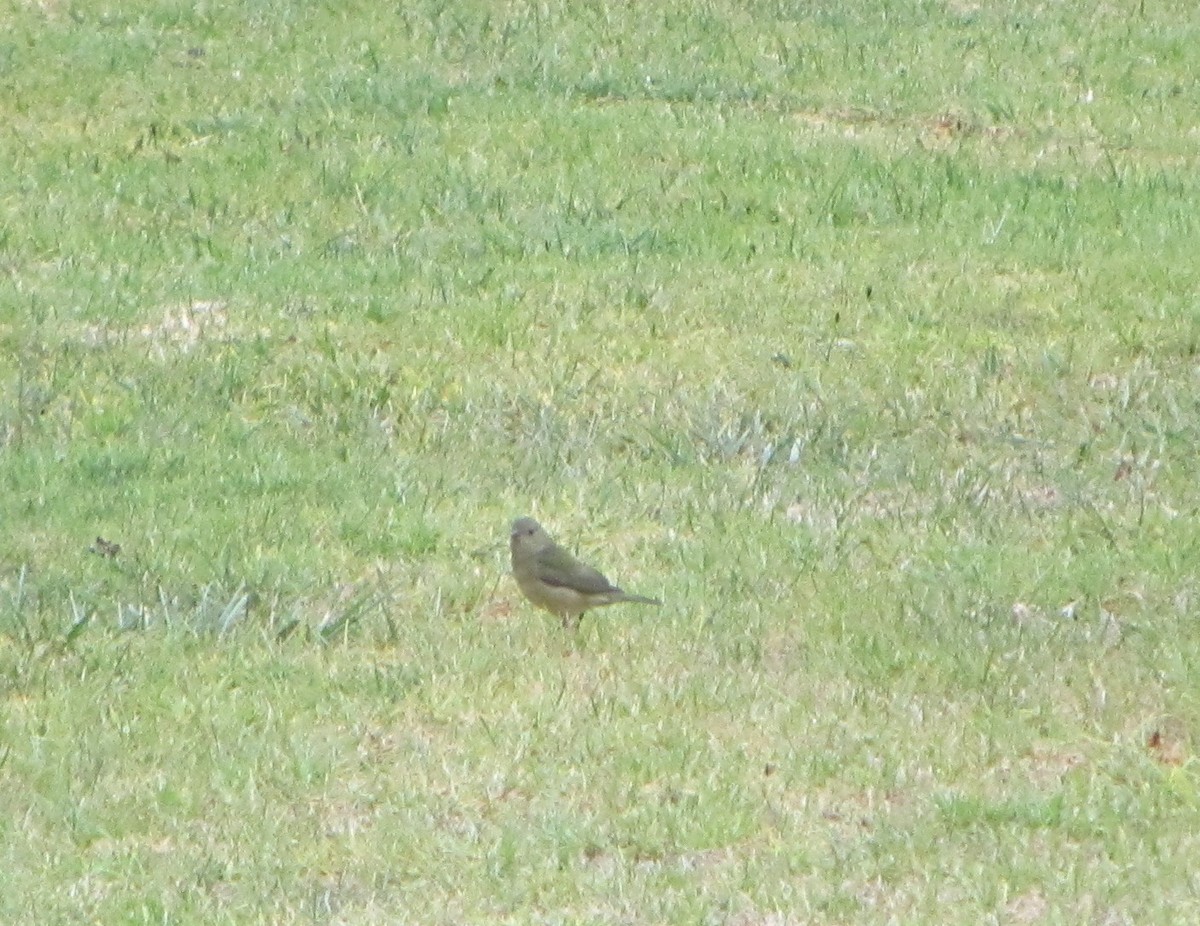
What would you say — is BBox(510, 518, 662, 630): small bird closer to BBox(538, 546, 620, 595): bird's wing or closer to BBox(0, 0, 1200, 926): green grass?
BBox(538, 546, 620, 595): bird's wing

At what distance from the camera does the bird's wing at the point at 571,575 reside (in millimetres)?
7980

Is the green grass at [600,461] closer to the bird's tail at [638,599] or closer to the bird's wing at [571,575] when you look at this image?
the bird's tail at [638,599]

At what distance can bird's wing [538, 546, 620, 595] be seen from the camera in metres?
7.98

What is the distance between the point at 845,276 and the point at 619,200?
1.59 metres

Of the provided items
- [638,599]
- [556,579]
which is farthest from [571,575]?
[638,599]

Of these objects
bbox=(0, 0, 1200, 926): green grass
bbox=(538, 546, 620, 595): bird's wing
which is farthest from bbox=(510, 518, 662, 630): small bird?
bbox=(0, 0, 1200, 926): green grass

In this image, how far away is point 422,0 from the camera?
1692 cm

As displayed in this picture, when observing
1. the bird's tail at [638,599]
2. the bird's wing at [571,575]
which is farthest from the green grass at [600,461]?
the bird's wing at [571,575]

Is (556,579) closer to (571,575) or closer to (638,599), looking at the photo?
(571,575)

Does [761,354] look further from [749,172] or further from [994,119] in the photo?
[994,119]

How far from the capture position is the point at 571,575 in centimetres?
798

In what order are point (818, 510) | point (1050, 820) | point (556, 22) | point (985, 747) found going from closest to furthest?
point (1050, 820) → point (985, 747) → point (818, 510) → point (556, 22)

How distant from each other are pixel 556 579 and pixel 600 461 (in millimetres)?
2055

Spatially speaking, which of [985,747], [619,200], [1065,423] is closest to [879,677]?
[985,747]
